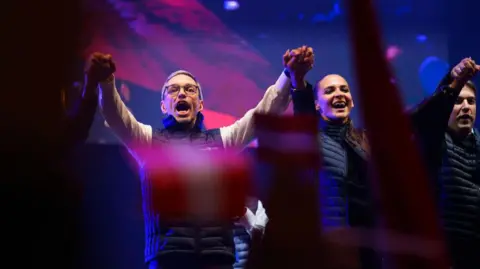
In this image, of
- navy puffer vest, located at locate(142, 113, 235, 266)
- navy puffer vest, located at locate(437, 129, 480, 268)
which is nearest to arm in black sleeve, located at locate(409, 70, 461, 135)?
navy puffer vest, located at locate(437, 129, 480, 268)

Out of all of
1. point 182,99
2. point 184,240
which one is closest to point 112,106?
point 182,99

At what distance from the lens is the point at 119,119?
2344mm

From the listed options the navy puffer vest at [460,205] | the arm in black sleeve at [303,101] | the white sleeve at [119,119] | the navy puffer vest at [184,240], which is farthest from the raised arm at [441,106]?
the white sleeve at [119,119]

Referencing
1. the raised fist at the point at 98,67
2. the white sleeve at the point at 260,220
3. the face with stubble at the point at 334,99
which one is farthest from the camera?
the white sleeve at the point at 260,220

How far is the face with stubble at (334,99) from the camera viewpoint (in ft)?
8.25

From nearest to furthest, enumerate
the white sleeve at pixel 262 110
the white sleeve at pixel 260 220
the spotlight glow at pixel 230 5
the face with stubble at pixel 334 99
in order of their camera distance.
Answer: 1. the white sleeve at pixel 262 110
2. the face with stubble at pixel 334 99
3. the white sleeve at pixel 260 220
4. the spotlight glow at pixel 230 5

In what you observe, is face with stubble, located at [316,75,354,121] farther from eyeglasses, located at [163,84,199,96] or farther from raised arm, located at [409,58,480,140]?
eyeglasses, located at [163,84,199,96]

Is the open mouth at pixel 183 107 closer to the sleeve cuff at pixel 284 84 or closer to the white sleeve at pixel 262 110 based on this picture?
the white sleeve at pixel 262 110

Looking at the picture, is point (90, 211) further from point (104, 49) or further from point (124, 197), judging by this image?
point (104, 49)

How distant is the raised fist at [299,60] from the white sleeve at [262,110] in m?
0.10

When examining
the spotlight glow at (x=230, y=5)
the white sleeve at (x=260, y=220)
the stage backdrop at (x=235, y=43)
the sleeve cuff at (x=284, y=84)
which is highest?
the spotlight glow at (x=230, y=5)

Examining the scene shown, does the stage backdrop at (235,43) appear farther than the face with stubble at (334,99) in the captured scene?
Yes

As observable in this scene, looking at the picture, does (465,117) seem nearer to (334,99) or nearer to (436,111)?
(436,111)

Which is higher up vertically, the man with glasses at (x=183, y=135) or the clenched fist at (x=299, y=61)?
the clenched fist at (x=299, y=61)
